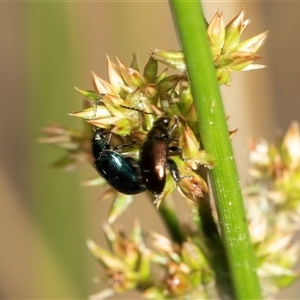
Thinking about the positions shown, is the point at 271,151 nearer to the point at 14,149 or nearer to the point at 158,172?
the point at 158,172

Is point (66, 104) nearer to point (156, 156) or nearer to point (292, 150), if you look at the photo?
point (292, 150)

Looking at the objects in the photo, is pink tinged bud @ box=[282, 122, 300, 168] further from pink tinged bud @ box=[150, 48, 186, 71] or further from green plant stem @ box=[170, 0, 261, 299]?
pink tinged bud @ box=[150, 48, 186, 71]

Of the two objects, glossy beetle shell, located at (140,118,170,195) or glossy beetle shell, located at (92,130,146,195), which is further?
glossy beetle shell, located at (92,130,146,195)

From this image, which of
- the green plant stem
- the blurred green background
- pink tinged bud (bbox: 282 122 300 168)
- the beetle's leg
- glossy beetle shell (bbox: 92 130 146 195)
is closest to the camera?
the green plant stem

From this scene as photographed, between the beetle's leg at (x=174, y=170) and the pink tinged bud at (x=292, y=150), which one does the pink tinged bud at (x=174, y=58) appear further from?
the pink tinged bud at (x=292, y=150)

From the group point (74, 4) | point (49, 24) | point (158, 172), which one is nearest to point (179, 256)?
point (158, 172)

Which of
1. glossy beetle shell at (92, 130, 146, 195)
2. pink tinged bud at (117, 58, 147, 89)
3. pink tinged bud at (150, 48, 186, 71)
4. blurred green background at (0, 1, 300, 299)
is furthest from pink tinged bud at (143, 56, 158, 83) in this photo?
blurred green background at (0, 1, 300, 299)

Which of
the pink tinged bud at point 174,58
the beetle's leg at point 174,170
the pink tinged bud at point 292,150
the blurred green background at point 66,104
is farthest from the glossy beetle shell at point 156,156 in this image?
the blurred green background at point 66,104

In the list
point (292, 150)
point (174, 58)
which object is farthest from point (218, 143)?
point (292, 150)
